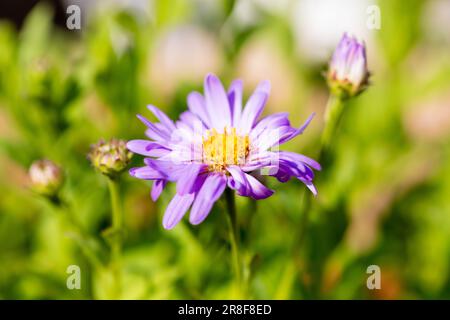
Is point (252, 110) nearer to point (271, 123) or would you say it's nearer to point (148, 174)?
point (271, 123)

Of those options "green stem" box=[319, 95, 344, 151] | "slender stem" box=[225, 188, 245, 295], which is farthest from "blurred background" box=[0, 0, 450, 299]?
"green stem" box=[319, 95, 344, 151]

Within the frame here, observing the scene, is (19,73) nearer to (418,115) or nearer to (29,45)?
(29,45)

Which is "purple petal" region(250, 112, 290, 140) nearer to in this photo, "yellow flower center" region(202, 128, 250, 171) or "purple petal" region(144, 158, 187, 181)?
"yellow flower center" region(202, 128, 250, 171)

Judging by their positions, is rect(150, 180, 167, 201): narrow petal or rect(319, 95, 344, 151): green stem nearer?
rect(150, 180, 167, 201): narrow petal

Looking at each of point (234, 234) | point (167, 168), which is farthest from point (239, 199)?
point (167, 168)

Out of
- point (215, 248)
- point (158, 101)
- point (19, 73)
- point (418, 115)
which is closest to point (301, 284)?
point (215, 248)

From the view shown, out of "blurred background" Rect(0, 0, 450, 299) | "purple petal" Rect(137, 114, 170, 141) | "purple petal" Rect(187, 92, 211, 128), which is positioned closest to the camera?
"purple petal" Rect(137, 114, 170, 141)

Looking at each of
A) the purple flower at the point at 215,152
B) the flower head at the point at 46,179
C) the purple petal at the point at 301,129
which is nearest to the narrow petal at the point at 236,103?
the purple flower at the point at 215,152

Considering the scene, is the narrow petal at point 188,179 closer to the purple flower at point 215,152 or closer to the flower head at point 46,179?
the purple flower at point 215,152
